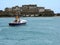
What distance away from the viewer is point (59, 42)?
31078mm

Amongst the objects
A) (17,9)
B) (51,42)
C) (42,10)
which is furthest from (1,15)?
(51,42)

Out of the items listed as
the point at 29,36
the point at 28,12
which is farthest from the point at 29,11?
the point at 29,36

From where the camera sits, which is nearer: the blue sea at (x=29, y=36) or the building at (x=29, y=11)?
the blue sea at (x=29, y=36)

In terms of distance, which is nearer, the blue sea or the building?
the blue sea

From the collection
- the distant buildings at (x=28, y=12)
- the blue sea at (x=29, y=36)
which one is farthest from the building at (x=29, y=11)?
the blue sea at (x=29, y=36)

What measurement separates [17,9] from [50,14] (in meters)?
18.4

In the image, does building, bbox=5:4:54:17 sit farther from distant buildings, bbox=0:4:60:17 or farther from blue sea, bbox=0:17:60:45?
blue sea, bbox=0:17:60:45

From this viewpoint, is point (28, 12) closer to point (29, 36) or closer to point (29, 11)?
point (29, 11)

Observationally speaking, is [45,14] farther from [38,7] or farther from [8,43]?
[8,43]

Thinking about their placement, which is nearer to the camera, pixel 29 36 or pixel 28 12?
pixel 29 36

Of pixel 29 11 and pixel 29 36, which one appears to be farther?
pixel 29 11

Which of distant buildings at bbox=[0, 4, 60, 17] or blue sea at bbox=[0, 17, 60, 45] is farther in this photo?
distant buildings at bbox=[0, 4, 60, 17]

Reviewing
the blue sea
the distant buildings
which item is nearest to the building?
the distant buildings

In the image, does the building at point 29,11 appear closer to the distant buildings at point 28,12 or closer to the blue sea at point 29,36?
the distant buildings at point 28,12
